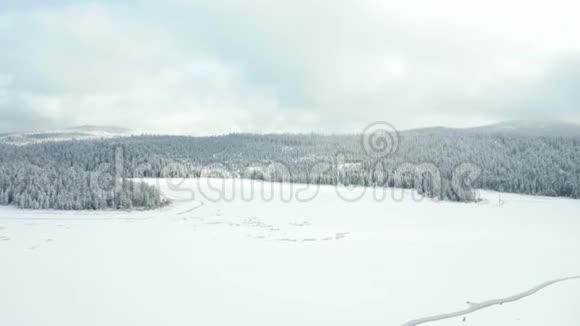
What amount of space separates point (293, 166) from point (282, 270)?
96.5 m

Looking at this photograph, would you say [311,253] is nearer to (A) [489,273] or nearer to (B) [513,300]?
(A) [489,273]

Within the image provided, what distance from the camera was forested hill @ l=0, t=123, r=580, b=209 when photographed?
191 ft

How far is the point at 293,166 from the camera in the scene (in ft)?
393

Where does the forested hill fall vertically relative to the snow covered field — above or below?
above

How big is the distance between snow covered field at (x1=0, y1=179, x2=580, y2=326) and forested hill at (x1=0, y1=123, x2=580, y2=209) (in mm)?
11136

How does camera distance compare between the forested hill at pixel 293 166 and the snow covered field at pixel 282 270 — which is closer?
the snow covered field at pixel 282 270

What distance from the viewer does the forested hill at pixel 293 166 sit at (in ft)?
191

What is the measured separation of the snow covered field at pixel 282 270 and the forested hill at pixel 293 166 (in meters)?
11.1

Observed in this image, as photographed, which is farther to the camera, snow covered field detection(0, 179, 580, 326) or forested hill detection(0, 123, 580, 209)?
forested hill detection(0, 123, 580, 209)

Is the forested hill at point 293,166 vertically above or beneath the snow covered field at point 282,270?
above

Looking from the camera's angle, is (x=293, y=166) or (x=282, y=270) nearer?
(x=282, y=270)

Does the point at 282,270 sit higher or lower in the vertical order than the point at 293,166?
lower

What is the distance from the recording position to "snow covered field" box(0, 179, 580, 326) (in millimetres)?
17062

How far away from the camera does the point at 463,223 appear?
1745 inches
